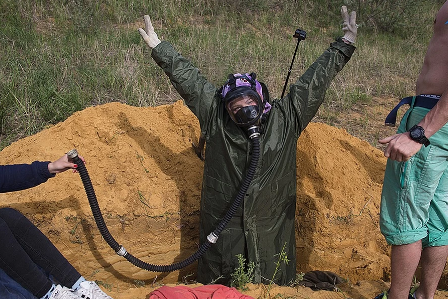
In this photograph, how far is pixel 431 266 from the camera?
95.7 inches

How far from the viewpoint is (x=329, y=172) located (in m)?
3.93

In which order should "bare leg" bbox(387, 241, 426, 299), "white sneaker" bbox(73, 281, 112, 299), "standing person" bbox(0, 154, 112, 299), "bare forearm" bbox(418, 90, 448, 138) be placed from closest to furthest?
"bare forearm" bbox(418, 90, 448, 138)
"bare leg" bbox(387, 241, 426, 299)
"standing person" bbox(0, 154, 112, 299)
"white sneaker" bbox(73, 281, 112, 299)

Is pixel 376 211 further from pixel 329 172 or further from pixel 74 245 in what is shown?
pixel 74 245

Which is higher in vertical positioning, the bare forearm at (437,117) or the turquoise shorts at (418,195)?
the bare forearm at (437,117)

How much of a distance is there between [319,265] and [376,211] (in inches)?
26.9

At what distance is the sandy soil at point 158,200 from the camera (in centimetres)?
341

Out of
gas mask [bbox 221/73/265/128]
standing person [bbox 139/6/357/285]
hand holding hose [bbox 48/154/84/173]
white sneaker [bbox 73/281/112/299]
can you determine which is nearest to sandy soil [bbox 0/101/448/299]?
white sneaker [bbox 73/281/112/299]

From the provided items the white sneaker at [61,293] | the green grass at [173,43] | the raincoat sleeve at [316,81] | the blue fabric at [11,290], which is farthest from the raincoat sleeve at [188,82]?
the green grass at [173,43]

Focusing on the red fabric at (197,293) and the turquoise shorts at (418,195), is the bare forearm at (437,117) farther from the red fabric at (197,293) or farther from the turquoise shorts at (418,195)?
the red fabric at (197,293)

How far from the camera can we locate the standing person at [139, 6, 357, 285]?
8.79 ft

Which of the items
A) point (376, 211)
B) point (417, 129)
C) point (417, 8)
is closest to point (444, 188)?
point (417, 129)

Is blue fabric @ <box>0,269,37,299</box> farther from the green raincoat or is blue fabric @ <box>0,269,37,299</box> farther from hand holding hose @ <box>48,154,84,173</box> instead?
the green raincoat

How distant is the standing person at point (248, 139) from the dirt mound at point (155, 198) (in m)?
0.81

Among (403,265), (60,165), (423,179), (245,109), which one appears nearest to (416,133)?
(423,179)
